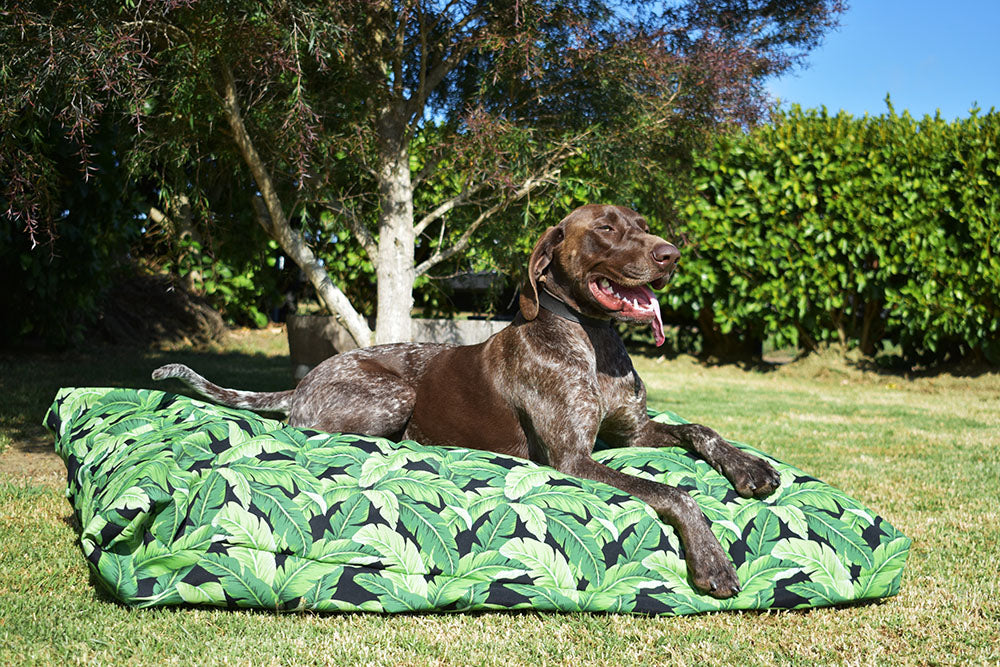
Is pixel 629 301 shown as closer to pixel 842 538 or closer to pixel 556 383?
pixel 556 383

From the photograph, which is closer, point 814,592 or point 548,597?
point 548,597

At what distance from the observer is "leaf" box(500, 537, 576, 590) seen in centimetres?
282

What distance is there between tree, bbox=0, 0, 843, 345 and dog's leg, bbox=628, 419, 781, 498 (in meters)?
1.83

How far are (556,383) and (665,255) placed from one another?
0.70 metres

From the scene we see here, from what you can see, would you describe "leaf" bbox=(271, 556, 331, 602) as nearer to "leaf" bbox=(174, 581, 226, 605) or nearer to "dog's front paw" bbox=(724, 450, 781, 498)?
"leaf" bbox=(174, 581, 226, 605)

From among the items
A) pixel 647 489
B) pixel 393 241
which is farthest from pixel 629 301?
pixel 393 241

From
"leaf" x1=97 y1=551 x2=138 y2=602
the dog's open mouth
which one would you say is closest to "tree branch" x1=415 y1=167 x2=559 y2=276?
the dog's open mouth

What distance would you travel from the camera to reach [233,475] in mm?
2850

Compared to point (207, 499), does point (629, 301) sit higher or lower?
higher

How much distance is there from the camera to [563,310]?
3.70 metres

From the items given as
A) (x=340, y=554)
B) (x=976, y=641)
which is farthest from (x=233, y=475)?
(x=976, y=641)

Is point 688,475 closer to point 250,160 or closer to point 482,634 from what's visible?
point 482,634

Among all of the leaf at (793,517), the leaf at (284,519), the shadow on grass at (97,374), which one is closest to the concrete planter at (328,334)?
the shadow on grass at (97,374)

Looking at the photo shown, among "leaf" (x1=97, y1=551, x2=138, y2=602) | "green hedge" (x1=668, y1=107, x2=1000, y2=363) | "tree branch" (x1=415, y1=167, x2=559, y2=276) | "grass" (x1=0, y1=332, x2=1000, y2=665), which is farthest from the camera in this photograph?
"green hedge" (x1=668, y1=107, x2=1000, y2=363)
